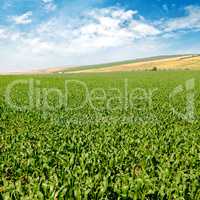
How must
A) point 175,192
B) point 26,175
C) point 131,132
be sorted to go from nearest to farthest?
point 175,192 < point 26,175 < point 131,132

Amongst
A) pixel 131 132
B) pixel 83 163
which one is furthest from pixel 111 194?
pixel 131 132

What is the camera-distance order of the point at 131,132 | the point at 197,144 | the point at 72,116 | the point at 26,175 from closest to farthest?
the point at 26,175
the point at 197,144
the point at 131,132
the point at 72,116

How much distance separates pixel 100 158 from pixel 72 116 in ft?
25.8

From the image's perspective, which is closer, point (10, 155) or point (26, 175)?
point (26, 175)

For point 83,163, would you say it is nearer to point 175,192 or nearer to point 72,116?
point 175,192

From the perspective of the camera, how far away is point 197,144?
1046 centimetres

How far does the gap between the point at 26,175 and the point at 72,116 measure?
866 cm

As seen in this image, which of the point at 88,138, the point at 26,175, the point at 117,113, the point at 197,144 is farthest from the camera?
the point at 117,113

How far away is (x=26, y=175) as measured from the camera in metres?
7.88

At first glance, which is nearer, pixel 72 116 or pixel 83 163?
pixel 83 163

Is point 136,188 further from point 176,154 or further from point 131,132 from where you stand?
point 131,132

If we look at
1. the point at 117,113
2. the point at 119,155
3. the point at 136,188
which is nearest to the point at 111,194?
the point at 136,188

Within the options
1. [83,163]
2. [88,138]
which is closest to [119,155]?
[83,163]

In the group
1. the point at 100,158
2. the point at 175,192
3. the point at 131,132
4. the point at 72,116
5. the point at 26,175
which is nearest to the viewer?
the point at 175,192
